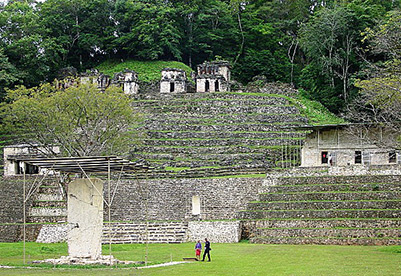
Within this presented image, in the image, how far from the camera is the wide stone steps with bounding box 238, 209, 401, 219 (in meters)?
31.5

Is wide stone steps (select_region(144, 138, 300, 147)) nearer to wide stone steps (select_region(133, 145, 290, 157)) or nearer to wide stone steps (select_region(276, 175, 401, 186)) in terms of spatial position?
wide stone steps (select_region(133, 145, 290, 157))

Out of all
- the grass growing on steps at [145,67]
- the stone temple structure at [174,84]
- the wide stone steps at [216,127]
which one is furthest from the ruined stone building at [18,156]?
the grass growing on steps at [145,67]

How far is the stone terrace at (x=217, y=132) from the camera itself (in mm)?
44375

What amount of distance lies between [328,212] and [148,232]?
32.7 ft

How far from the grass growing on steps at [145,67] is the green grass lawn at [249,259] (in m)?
33.6

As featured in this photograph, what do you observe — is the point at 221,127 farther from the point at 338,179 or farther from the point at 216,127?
the point at 338,179

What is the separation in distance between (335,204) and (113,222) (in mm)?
12933

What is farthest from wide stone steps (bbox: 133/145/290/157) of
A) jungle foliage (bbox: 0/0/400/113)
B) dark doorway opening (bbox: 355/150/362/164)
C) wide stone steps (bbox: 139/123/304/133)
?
jungle foliage (bbox: 0/0/400/113)

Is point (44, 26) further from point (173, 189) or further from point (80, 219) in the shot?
point (80, 219)

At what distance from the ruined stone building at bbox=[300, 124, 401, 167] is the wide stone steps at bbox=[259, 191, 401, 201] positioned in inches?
372

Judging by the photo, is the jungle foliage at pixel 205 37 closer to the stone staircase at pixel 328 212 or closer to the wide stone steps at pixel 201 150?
the wide stone steps at pixel 201 150

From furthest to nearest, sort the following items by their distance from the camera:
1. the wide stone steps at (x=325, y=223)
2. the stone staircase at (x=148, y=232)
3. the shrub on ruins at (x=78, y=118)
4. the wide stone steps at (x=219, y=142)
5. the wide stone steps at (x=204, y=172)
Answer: the wide stone steps at (x=219, y=142) < the shrub on ruins at (x=78, y=118) < the wide stone steps at (x=204, y=172) < the stone staircase at (x=148, y=232) < the wide stone steps at (x=325, y=223)

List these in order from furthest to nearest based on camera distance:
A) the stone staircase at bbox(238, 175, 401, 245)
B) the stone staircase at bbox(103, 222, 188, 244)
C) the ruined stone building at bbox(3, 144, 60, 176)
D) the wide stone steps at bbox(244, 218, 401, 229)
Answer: the ruined stone building at bbox(3, 144, 60, 176) < the stone staircase at bbox(103, 222, 188, 244) < the wide stone steps at bbox(244, 218, 401, 229) < the stone staircase at bbox(238, 175, 401, 245)

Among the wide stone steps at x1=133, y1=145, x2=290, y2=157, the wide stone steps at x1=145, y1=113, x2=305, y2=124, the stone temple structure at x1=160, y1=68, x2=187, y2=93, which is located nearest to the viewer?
the wide stone steps at x1=133, y1=145, x2=290, y2=157
